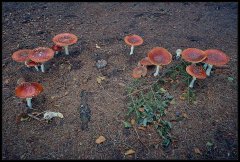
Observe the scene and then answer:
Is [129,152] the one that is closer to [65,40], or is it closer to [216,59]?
[216,59]

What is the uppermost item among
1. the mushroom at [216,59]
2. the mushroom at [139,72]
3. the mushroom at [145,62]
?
the mushroom at [216,59]

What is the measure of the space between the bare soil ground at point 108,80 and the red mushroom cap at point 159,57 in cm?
58

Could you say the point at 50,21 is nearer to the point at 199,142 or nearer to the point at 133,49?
the point at 133,49

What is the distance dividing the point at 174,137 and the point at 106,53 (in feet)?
8.04

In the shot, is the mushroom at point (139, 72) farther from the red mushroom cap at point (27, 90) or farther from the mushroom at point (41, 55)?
the red mushroom cap at point (27, 90)

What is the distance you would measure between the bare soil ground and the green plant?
0.12 meters

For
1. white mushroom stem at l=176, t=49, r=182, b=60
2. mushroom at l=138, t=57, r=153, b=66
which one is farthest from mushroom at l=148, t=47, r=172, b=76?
white mushroom stem at l=176, t=49, r=182, b=60

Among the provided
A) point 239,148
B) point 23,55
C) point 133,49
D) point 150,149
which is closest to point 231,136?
point 239,148

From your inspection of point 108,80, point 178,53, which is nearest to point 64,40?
point 108,80

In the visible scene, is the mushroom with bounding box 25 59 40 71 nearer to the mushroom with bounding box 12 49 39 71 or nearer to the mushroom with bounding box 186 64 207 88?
the mushroom with bounding box 12 49 39 71

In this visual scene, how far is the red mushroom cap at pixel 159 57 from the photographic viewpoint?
14.9ft

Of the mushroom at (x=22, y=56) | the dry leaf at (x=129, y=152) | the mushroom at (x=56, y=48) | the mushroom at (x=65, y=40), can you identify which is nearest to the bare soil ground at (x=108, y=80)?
the dry leaf at (x=129, y=152)

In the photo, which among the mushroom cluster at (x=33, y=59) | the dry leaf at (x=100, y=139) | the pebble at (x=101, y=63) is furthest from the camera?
the pebble at (x=101, y=63)

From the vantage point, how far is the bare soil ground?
3840 mm
